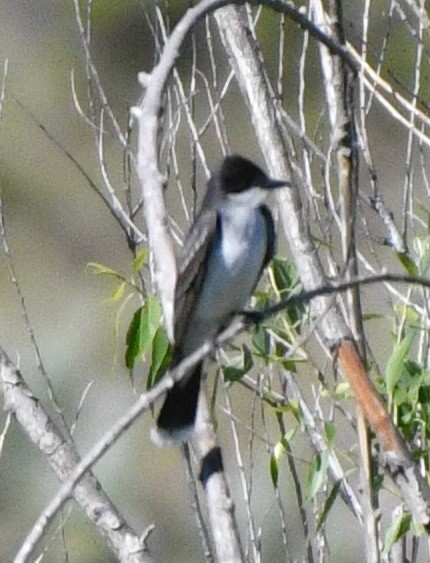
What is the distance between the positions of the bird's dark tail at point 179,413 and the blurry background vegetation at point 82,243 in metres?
4.08

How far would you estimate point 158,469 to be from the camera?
9.14 metres

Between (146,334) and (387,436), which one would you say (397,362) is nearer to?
(387,436)

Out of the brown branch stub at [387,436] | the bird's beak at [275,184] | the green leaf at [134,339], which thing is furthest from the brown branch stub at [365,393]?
the bird's beak at [275,184]

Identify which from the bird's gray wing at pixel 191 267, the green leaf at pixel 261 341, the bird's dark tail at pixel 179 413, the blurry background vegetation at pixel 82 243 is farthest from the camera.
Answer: the blurry background vegetation at pixel 82 243

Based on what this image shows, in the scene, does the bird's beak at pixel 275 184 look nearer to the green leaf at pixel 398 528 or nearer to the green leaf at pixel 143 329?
the green leaf at pixel 143 329

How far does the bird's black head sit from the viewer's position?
3.13m

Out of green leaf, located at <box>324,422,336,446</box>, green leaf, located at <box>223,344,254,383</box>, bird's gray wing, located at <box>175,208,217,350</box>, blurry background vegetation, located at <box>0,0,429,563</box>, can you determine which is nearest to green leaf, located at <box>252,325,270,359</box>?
green leaf, located at <box>223,344,254,383</box>

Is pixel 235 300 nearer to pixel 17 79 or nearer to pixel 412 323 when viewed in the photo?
pixel 412 323

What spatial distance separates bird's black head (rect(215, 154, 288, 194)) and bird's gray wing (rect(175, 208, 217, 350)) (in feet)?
0.35

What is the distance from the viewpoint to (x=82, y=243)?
10.4 metres

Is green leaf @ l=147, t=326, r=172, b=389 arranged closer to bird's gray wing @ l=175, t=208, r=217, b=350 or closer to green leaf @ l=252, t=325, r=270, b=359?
green leaf @ l=252, t=325, r=270, b=359

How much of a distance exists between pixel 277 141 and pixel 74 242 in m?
7.84

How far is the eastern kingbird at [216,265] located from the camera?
3057mm

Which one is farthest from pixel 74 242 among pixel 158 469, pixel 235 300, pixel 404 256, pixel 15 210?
pixel 404 256
